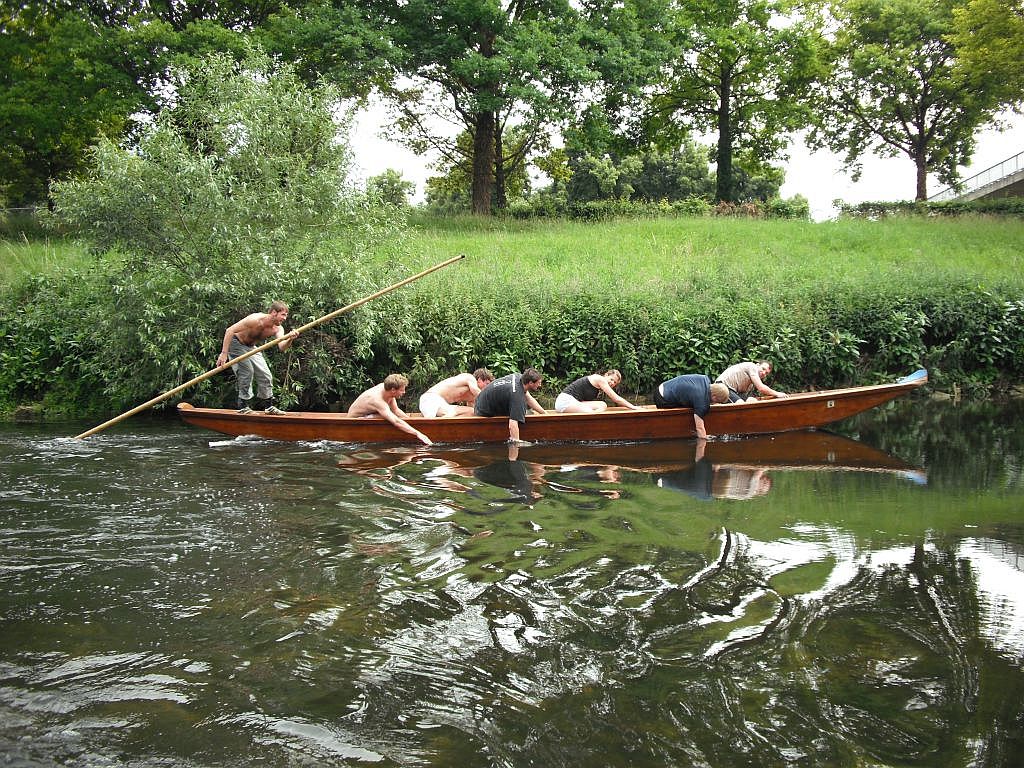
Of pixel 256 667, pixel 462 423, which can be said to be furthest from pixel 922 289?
pixel 256 667

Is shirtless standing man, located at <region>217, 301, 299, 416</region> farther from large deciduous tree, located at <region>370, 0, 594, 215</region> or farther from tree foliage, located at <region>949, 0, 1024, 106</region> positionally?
tree foliage, located at <region>949, 0, 1024, 106</region>

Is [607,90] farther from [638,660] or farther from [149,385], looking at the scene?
[638,660]

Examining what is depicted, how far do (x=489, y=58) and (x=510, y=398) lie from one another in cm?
1579

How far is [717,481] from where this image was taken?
327 inches

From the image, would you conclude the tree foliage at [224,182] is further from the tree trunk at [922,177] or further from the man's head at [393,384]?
the tree trunk at [922,177]

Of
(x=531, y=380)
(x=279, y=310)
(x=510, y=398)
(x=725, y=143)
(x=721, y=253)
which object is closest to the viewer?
(x=510, y=398)

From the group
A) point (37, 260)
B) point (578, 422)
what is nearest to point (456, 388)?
point (578, 422)

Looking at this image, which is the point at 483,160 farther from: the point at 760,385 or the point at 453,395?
the point at 760,385

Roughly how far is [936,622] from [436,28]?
2296 centimetres

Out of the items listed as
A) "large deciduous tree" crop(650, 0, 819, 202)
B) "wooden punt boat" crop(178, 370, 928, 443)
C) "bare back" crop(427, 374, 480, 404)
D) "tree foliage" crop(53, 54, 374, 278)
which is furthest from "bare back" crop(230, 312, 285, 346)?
"large deciduous tree" crop(650, 0, 819, 202)

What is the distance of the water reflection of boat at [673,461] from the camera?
8352 millimetres

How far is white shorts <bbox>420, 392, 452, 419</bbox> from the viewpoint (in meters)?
10.5

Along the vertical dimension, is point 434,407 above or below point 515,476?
above

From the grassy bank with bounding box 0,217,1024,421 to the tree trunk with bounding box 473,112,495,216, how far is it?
9.33 metres
